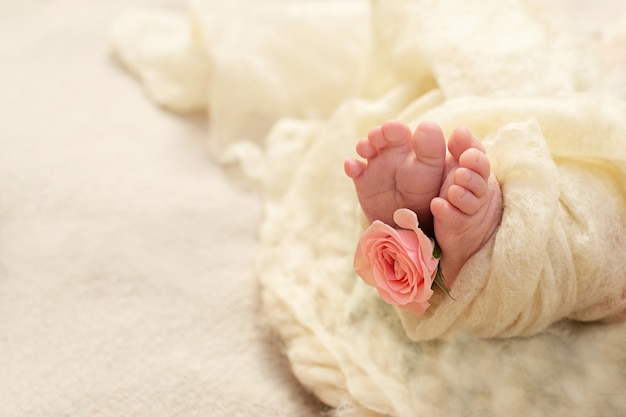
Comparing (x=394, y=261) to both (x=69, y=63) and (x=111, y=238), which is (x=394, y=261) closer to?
(x=111, y=238)

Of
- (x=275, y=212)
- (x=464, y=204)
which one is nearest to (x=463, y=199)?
(x=464, y=204)

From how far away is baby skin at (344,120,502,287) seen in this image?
612 mm

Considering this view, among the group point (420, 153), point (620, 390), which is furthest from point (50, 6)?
point (620, 390)

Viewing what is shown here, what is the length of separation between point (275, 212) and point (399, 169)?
0.34 meters

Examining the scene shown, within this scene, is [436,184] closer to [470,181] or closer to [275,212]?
[470,181]

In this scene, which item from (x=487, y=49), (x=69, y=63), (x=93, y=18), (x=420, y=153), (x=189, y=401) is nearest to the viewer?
(x=420, y=153)

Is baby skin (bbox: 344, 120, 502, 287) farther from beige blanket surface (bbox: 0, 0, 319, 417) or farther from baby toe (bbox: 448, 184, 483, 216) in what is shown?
beige blanket surface (bbox: 0, 0, 319, 417)

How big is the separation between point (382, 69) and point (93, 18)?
0.74m

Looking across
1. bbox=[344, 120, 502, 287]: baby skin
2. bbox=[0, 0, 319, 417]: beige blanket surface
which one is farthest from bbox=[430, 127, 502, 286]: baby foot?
bbox=[0, 0, 319, 417]: beige blanket surface

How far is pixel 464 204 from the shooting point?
0.61m

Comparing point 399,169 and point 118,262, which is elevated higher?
point 399,169

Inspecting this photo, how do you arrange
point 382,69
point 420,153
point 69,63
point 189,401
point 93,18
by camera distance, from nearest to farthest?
point 420,153 → point 189,401 → point 382,69 → point 69,63 → point 93,18

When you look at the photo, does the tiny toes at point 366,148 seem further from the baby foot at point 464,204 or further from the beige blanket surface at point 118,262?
the beige blanket surface at point 118,262

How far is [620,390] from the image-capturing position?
2.23 ft
